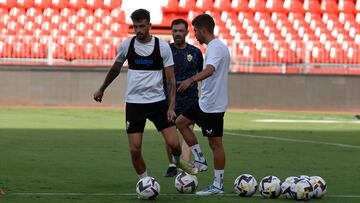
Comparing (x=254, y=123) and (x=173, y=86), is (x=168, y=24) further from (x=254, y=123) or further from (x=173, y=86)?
(x=173, y=86)

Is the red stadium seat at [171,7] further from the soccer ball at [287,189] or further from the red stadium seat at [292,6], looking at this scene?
the soccer ball at [287,189]

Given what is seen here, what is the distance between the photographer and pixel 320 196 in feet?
36.1

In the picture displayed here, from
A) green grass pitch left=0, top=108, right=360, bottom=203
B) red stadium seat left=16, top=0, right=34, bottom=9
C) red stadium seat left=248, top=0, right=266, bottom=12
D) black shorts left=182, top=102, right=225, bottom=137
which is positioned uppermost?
red stadium seat left=248, top=0, right=266, bottom=12

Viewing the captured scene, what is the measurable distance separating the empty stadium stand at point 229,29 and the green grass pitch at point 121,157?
5573 millimetres

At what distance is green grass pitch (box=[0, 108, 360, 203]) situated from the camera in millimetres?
11492

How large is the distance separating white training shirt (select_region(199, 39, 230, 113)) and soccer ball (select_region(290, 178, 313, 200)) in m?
1.33

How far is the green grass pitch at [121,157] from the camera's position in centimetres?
1149

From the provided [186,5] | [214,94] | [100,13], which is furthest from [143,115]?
[186,5]

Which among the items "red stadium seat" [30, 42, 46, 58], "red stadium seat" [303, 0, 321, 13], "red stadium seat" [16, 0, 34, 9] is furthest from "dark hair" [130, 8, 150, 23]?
"red stadium seat" [303, 0, 321, 13]

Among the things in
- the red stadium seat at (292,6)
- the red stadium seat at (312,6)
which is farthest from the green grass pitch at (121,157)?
the red stadium seat at (312,6)

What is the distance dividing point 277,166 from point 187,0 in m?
24.9

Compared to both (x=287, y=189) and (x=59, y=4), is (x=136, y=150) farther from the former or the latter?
(x=59, y=4)

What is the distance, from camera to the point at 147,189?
1063 centimetres

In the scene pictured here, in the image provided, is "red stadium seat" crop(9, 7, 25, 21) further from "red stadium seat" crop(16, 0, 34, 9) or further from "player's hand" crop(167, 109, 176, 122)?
"player's hand" crop(167, 109, 176, 122)
